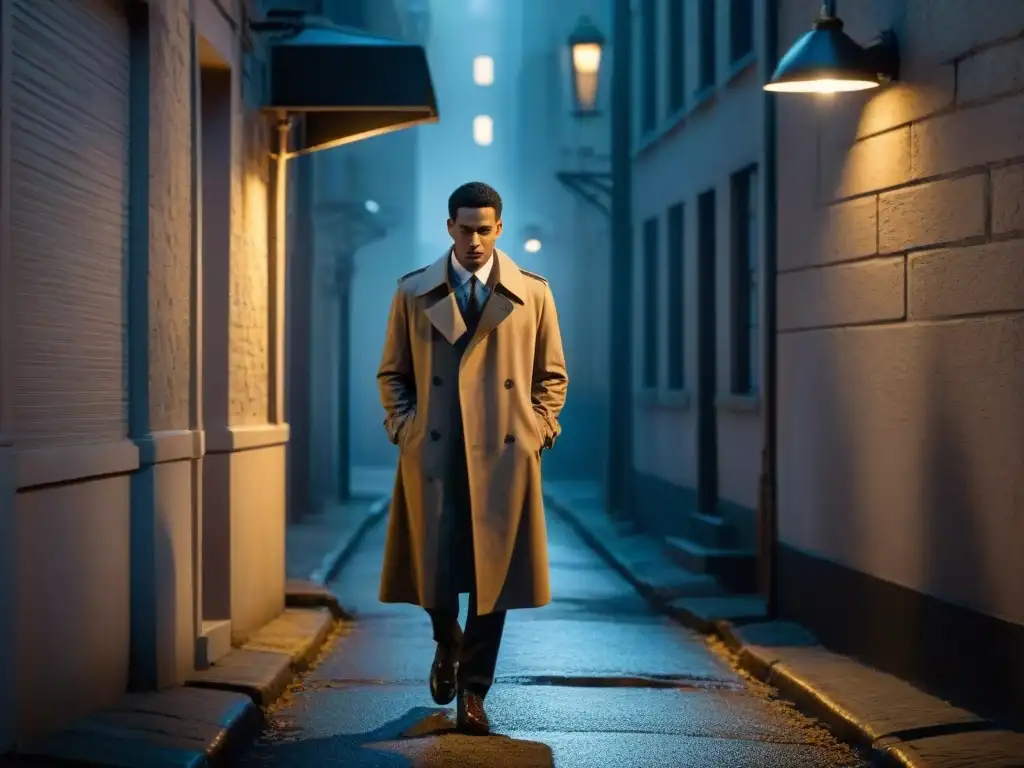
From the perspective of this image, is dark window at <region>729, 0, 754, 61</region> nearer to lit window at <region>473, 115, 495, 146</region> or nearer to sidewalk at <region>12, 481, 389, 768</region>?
sidewalk at <region>12, 481, 389, 768</region>

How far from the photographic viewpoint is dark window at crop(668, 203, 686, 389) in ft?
55.3

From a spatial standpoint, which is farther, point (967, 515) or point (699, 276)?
point (699, 276)

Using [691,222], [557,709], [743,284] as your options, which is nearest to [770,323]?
[743,284]

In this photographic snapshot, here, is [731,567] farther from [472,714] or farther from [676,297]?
[472,714]

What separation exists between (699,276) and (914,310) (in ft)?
23.8

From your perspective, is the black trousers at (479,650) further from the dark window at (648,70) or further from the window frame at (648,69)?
the dark window at (648,70)

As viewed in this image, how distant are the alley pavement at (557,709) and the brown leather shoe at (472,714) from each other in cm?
4

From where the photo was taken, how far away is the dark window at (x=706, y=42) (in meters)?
15.3

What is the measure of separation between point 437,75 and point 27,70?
61.1 meters

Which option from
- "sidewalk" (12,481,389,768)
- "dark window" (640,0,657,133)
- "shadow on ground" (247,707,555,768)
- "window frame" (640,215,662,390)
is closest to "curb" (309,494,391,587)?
"sidewalk" (12,481,389,768)

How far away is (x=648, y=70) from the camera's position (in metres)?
18.7

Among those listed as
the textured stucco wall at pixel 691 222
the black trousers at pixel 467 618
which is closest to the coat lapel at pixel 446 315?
the black trousers at pixel 467 618

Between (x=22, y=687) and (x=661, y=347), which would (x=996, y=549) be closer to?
(x=22, y=687)

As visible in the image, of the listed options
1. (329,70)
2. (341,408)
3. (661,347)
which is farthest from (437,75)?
(329,70)
